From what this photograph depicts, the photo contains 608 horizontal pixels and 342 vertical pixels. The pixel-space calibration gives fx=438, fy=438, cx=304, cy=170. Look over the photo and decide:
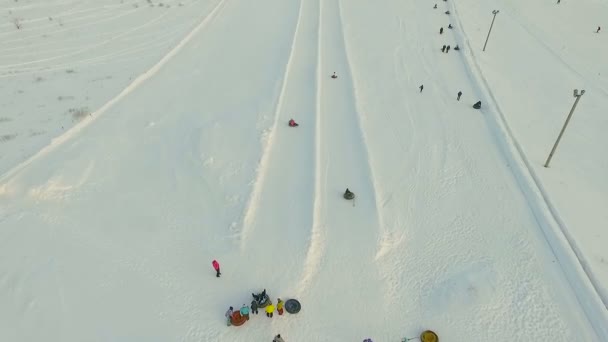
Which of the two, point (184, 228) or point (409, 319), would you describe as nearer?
point (409, 319)

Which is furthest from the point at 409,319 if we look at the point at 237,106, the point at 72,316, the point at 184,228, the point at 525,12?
the point at 525,12

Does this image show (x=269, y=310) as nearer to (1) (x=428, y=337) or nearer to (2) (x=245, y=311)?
(2) (x=245, y=311)

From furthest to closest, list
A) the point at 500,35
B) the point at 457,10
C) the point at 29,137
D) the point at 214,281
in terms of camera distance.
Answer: the point at 457,10 < the point at 500,35 < the point at 29,137 < the point at 214,281

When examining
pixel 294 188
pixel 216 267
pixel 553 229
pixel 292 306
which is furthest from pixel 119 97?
pixel 553 229

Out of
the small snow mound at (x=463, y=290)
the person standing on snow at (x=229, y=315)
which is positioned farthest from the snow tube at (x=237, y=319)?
the small snow mound at (x=463, y=290)

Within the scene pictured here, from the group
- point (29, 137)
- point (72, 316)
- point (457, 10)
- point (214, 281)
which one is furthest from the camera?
point (457, 10)

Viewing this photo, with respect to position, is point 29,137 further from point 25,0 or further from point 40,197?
point 25,0

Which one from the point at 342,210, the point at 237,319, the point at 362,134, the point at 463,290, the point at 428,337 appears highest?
the point at 362,134
